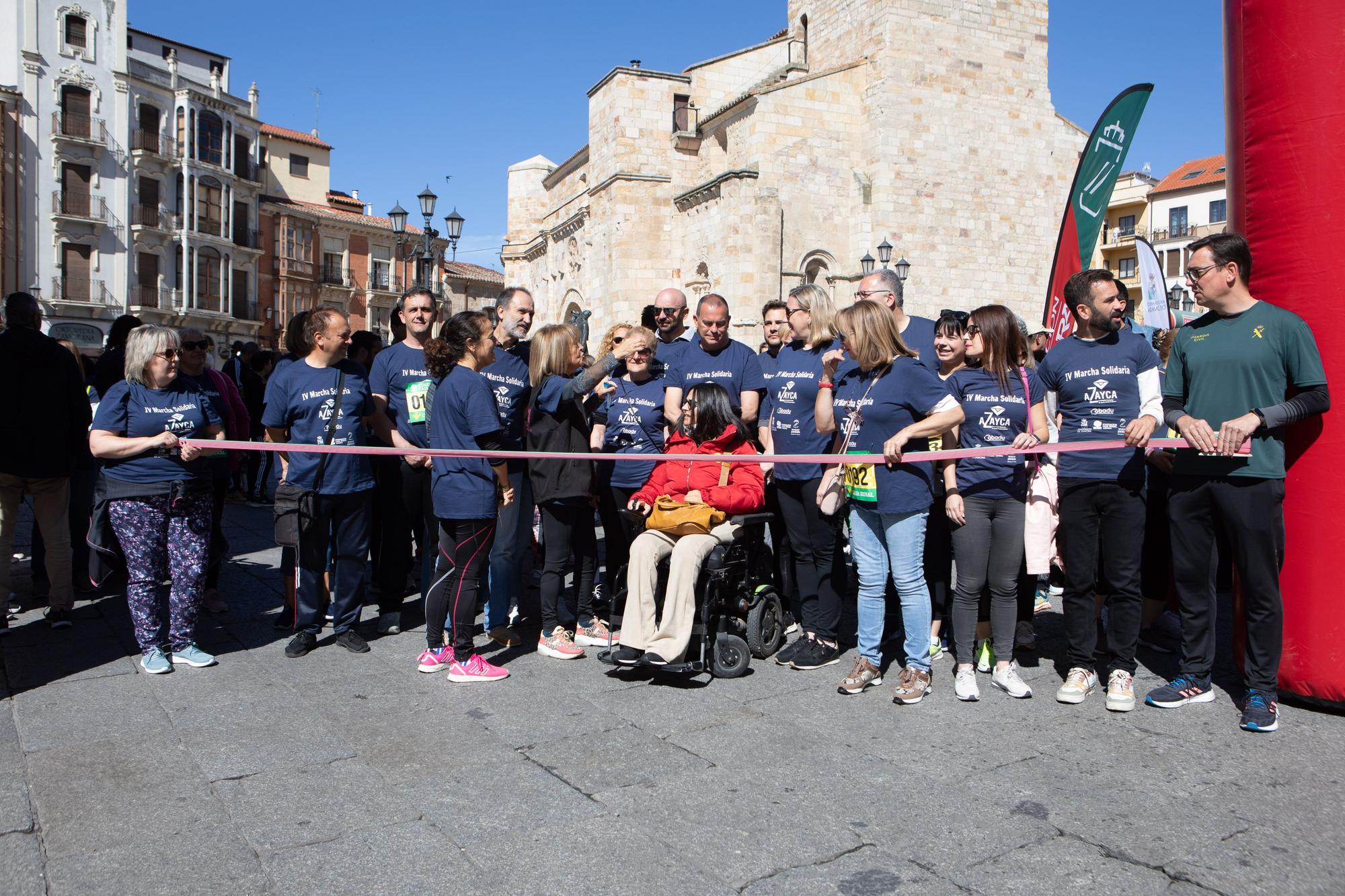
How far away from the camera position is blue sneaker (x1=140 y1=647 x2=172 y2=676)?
518 cm

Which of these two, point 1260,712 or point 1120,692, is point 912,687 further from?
point 1260,712

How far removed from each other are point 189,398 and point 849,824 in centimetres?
411

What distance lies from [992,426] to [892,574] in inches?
35.5

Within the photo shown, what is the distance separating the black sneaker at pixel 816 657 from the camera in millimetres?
5336

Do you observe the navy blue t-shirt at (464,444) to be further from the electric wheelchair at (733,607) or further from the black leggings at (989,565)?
the black leggings at (989,565)

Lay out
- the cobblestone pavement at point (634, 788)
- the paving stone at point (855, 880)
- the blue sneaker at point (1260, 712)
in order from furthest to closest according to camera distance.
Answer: the blue sneaker at point (1260, 712) < the cobblestone pavement at point (634, 788) < the paving stone at point (855, 880)

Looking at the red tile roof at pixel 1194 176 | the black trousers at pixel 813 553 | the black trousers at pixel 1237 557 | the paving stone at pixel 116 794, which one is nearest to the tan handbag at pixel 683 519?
the black trousers at pixel 813 553

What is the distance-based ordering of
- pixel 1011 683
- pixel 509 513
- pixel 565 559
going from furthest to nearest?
pixel 565 559
pixel 509 513
pixel 1011 683

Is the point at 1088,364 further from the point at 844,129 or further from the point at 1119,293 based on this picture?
the point at 844,129

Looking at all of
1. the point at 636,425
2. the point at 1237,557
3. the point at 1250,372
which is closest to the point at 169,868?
the point at 636,425

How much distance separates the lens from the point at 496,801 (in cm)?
355

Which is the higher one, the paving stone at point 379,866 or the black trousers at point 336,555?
the black trousers at point 336,555

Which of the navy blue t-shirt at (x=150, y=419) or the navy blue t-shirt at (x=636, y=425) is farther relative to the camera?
the navy blue t-shirt at (x=636, y=425)

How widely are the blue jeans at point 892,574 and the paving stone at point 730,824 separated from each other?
4.71 feet
